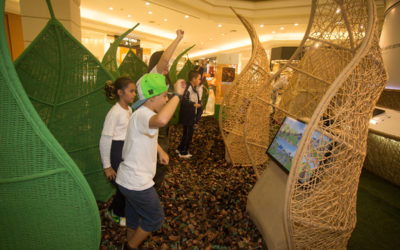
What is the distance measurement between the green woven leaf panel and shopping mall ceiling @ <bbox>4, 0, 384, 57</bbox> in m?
4.52

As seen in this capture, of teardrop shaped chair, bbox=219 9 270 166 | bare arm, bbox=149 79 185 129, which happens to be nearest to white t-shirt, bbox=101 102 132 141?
bare arm, bbox=149 79 185 129

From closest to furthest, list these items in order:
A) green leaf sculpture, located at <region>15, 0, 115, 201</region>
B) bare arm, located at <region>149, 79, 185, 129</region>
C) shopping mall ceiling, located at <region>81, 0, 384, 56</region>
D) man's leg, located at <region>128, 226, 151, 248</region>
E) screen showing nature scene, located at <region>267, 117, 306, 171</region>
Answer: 1. bare arm, located at <region>149, 79, 185, 129</region>
2. man's leg, located at <region>128, 226, 151, 248</region>
3. green leaf sculpture, located at <region>15, 0, 115, 201</region>
4. screen showing nature scene, located at <region>267, 117, 306, 171</region>
5. shopping mall ceiling, located at <region>81, 0, 384, 56</region>

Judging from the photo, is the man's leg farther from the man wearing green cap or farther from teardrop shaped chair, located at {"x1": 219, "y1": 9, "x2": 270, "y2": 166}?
teardrop shaped chair, located at {"x1": 219, "y1": 9, "x2": 270, "y2": 166}

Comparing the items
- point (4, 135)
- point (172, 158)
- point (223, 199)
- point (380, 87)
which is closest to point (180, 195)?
point (223, 199)

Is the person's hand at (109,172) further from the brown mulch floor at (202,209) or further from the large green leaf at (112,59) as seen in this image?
the large green leaf at (112,59)

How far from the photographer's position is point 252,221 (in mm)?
2252

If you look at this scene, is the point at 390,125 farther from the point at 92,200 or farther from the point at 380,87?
the point at 92,200

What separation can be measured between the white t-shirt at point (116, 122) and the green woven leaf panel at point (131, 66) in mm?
2218

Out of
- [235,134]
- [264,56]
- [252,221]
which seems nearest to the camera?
[252,221]

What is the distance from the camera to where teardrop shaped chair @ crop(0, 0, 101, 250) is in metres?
0.86

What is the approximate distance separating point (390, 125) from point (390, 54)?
1745 mm

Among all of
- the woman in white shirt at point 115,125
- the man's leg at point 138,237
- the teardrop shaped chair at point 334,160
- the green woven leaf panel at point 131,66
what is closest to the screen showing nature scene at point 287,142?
the teardrop shaped chair at point 334,160

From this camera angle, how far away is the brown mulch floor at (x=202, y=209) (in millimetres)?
1931

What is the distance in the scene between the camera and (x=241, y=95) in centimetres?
332
